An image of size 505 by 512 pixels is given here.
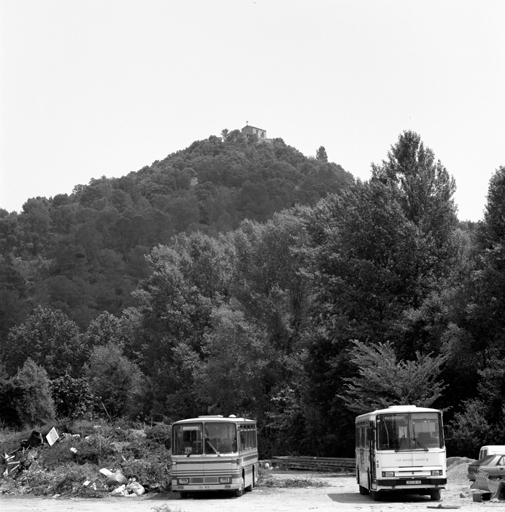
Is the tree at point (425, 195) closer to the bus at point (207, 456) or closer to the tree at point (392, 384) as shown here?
the tree at point (392, 384)

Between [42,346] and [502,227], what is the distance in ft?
246

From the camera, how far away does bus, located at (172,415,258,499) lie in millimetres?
29438

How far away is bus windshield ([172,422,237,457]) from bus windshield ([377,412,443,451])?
533 cm

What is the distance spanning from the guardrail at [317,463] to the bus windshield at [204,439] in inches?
698

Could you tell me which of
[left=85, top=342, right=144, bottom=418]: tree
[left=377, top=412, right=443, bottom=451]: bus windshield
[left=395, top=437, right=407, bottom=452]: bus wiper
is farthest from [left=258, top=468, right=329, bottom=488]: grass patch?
[left=85, top=342, right=144, bottom=418]: tree

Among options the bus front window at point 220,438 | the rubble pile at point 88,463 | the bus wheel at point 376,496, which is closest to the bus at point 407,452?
the bus wheel at point 376,496

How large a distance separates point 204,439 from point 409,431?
691 centimetres

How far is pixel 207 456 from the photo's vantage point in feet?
96.9

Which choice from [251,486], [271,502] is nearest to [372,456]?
[271,502]

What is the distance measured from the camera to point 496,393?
147 ft

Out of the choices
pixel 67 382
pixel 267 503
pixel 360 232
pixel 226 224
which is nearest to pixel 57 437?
pixel 267 503

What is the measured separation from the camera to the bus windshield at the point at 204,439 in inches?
1169

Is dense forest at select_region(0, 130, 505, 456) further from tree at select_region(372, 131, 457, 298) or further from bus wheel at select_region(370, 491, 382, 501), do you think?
bus wheel at select_region(370, 491, 382, 501)

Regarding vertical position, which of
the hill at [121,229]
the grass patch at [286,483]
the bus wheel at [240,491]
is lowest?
the grass patch at [286,483]
